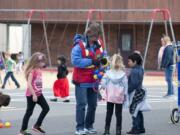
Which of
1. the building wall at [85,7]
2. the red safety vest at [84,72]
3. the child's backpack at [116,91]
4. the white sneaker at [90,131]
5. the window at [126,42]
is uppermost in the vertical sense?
the building wall at [85,7]

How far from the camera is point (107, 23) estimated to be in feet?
143

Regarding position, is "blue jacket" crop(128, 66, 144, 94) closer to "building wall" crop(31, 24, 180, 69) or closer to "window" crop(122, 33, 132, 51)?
"building wall" crop(31, 24, 180, 69)

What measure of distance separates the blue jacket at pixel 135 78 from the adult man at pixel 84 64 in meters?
0.70

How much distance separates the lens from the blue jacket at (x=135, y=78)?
39.2 feet

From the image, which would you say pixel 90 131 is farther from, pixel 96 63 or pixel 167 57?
pixel 167 57

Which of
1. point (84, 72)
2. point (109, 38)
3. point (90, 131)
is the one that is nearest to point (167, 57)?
point (90, 131)

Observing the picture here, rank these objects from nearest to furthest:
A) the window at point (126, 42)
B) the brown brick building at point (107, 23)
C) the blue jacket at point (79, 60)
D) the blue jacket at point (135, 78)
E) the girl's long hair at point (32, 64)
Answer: the blue jacket at point (79, 60)
the girl's long hair at point (32, 64)
the blue jacket at point (135, 78)
the brown brick building at point (107, 23)
the window at point (126, 42)

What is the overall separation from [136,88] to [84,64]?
4.04 feet

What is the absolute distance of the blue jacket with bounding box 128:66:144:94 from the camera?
471 inches

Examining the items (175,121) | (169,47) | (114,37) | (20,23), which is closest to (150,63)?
(114,37)

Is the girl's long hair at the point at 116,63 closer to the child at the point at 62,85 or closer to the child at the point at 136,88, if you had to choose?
the child at the point at 136,88

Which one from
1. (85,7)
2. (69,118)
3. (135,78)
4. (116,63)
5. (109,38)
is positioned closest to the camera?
(116,63)

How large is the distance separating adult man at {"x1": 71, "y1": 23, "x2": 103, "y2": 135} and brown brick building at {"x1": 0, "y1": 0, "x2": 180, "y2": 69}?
94.9 ft

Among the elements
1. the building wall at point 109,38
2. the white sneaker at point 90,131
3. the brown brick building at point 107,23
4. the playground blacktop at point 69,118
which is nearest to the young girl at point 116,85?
the white sneaker at point 90,131
